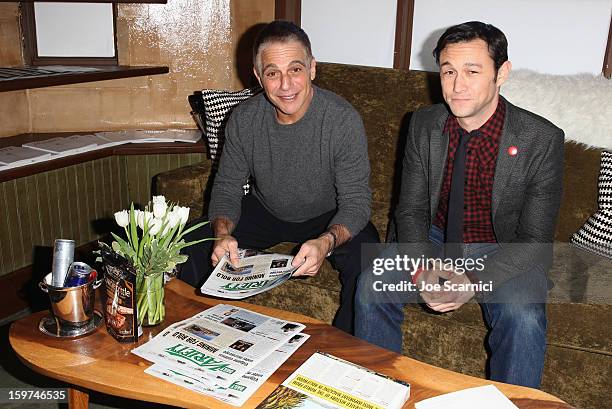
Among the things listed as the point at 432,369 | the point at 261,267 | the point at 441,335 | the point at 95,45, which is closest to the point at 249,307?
the point at 261,267

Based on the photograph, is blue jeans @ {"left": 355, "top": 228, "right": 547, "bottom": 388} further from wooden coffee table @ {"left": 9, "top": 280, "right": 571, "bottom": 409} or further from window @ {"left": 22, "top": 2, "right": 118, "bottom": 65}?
window @ {"left": 22, "top": 2, "right": 118, "bottom": 65}

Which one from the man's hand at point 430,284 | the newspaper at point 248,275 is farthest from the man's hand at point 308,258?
the man's hand at point 430,284

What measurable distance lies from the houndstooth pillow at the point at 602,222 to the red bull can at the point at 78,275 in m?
1.60

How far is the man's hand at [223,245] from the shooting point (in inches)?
71.6

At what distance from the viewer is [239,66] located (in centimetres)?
308

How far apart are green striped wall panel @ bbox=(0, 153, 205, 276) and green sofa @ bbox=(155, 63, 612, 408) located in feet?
1.76

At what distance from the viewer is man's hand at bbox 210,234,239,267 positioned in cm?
181

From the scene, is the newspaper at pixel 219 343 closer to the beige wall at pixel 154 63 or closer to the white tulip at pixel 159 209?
the white tulip at pixel 159 209

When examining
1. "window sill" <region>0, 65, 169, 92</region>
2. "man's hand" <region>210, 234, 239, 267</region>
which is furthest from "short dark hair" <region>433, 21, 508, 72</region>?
"window sill" <region>0, 65, 169, 92</region>

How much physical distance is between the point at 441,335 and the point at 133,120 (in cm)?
193

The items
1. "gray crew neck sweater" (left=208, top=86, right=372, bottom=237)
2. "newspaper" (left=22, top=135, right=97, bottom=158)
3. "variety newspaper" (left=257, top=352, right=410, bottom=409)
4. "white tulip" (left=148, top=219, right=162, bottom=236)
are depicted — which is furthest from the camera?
"newspaper" (left=22, top=135, right=97, bottom=158)

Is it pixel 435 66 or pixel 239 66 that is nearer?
pixel 435 66

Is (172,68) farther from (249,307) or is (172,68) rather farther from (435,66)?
(249,307)

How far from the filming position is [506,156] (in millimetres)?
1826
